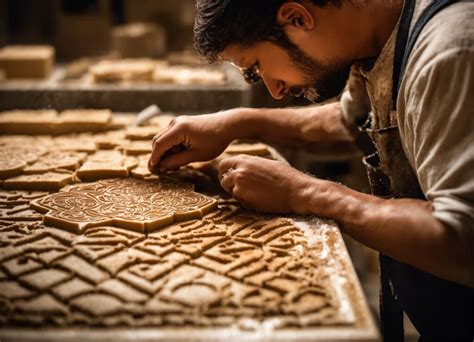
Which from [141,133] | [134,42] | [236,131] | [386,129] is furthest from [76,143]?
[134,42]

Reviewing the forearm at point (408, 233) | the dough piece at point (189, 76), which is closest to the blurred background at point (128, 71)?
the dough piece at point (189, 76)

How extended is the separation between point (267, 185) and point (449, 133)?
72 centimetres

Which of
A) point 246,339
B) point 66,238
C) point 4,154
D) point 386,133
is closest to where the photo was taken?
point 246,339

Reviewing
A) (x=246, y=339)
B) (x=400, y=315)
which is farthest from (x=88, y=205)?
(x=400, y=315)

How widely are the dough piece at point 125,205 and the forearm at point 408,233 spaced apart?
1.97ft

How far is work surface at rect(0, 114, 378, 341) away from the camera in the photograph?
1.57 meters

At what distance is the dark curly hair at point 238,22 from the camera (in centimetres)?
217

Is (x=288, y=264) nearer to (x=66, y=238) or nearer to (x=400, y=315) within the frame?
(x=66, y=238)

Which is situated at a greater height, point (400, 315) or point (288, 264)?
point (288, 264)

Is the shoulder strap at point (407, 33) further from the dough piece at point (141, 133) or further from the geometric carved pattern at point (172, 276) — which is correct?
the dough piece at point (141, 133)

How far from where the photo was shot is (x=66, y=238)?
6.71ft

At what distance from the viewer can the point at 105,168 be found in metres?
2.68

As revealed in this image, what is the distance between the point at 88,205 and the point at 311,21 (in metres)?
1.16

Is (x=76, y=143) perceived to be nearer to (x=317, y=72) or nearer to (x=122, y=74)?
(x=317, y=72)
